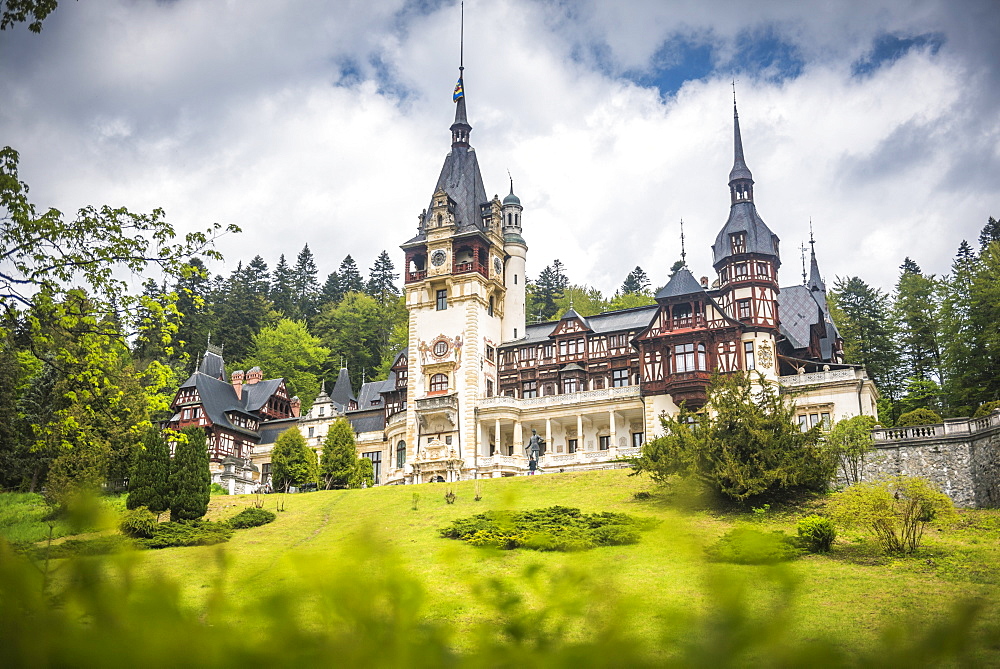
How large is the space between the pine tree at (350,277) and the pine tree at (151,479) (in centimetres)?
7535

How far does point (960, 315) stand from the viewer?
55375mm

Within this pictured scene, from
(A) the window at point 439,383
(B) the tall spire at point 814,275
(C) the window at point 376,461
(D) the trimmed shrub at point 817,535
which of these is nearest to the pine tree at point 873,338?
(B) the tall spire at point 814,275

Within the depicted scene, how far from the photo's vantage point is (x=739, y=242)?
5681 centimetres

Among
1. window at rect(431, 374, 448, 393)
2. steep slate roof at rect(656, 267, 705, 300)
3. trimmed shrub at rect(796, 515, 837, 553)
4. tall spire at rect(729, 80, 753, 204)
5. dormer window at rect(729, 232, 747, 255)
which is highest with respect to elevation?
tall spire at rect(729, 80, 753, 204)

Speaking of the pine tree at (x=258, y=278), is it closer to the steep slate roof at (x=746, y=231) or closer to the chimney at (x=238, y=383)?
the chimney at (x=238, y=383)

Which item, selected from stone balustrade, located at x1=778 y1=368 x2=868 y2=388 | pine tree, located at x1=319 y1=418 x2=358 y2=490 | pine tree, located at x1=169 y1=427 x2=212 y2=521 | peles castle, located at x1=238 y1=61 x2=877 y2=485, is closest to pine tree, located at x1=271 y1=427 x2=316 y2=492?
pine tree, located at x1=319 y1=418 x2=358 y2=490

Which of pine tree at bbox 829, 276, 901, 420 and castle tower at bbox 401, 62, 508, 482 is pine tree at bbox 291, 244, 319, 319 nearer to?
castle tower at bbox 401, 62, 508, 482

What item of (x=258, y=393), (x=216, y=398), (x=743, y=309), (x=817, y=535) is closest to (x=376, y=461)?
(x=258, y=393)

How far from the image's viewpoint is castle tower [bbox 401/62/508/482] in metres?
58.1

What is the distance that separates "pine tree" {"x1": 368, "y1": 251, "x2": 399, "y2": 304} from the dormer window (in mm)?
56263

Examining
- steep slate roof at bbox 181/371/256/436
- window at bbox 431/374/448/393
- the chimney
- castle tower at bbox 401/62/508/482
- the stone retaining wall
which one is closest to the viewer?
the stone retaining wall

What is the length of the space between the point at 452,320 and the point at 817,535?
126 feet

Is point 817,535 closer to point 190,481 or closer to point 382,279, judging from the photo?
point 190,481

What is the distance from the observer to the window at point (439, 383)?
60.2m
